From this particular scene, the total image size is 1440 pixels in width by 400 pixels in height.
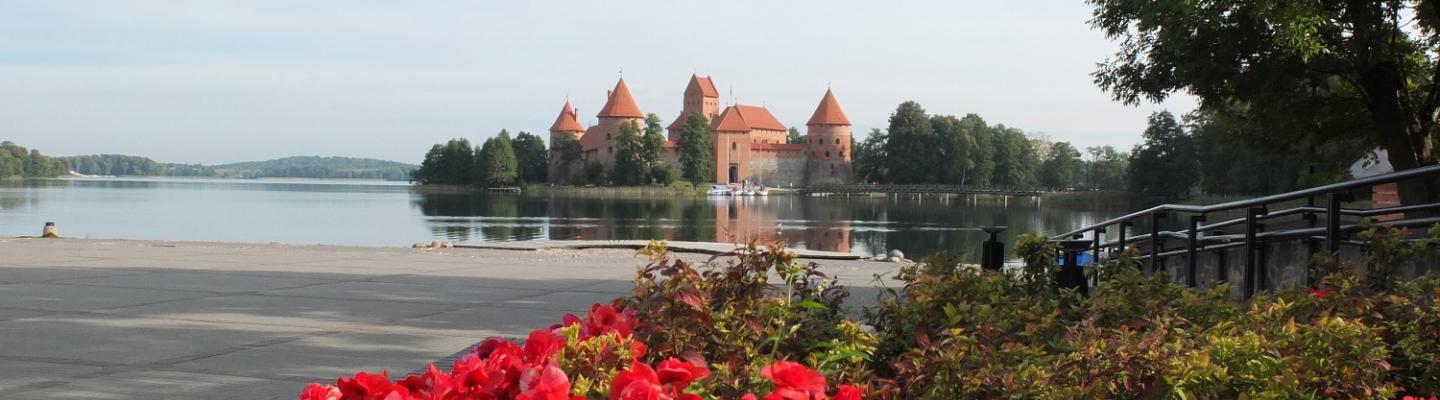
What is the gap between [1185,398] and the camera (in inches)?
89.6

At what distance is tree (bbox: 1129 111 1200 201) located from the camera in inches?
2872

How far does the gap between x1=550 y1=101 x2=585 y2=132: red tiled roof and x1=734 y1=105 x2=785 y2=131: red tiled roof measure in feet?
64.9

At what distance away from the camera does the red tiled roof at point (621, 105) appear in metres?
132

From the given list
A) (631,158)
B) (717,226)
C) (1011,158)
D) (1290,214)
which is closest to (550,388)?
(1290,214)

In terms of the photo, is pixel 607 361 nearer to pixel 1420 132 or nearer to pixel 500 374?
pixel 500 374

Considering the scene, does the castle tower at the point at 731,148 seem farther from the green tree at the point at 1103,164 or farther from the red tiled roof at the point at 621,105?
the green tree at the point at 1103,164

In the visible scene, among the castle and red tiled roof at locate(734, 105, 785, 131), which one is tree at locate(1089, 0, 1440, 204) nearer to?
the castle

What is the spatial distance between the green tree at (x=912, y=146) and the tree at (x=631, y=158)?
24.6 metres

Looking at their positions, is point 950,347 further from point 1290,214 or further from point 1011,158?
point 1011,158

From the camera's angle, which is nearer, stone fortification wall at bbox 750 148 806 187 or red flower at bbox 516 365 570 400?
red flower at bbox 516 365 570 400

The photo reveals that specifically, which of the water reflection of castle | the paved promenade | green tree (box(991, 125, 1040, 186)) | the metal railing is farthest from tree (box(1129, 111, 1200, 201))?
the metal railing

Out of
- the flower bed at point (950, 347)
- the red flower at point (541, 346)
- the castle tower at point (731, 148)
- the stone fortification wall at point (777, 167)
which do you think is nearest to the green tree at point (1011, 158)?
the stone fortification wall at point (777, 167)

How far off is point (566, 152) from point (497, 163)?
13.3m

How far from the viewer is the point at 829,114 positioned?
135 meters
